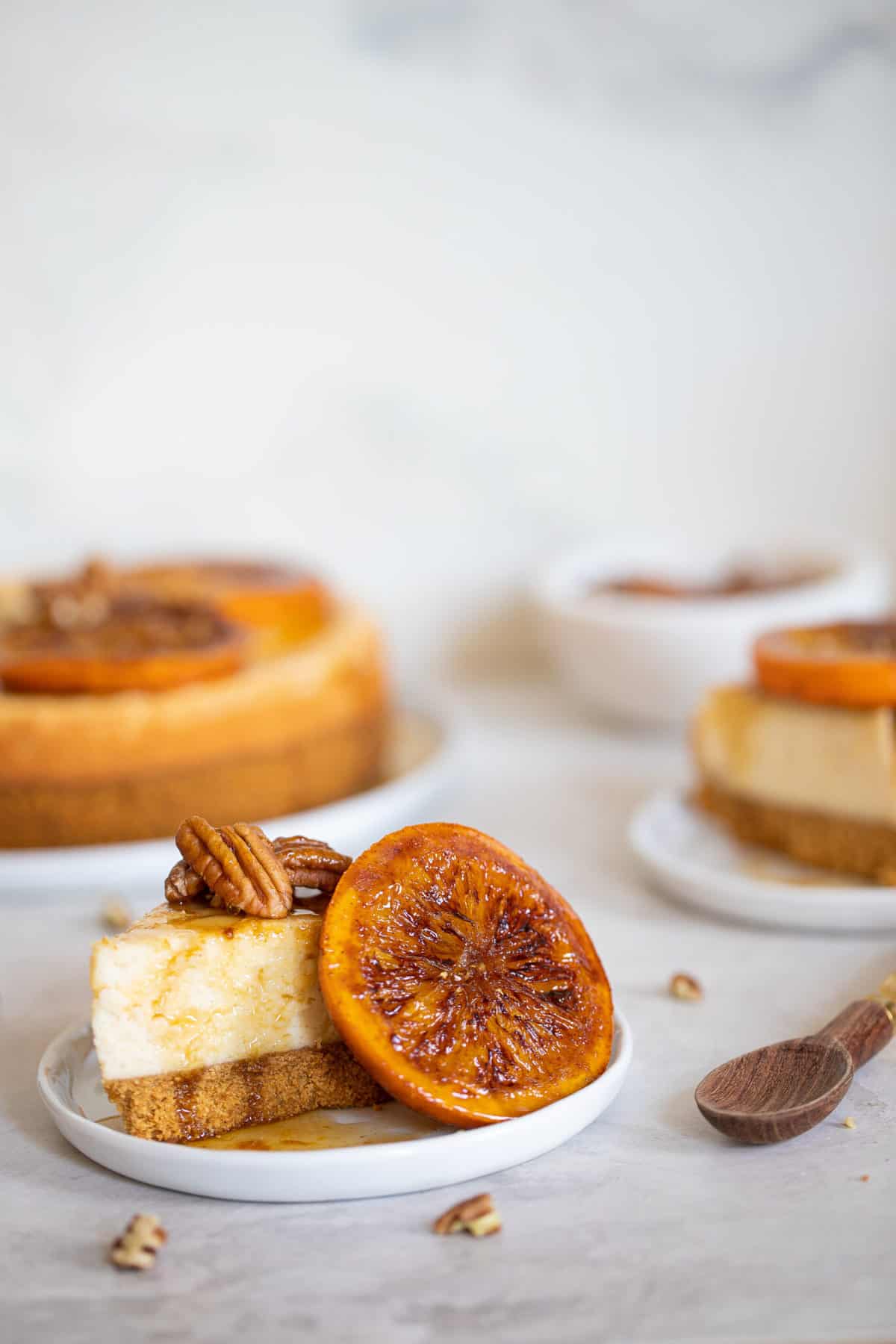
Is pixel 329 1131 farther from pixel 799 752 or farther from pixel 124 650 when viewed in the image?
pixel 124 650

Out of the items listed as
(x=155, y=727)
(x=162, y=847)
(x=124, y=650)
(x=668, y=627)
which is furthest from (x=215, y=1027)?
(x=668, y=627)

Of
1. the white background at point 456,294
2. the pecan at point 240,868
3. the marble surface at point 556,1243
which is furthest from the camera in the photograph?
the white background at point 456,294

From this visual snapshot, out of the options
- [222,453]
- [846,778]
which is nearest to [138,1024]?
[846,778]

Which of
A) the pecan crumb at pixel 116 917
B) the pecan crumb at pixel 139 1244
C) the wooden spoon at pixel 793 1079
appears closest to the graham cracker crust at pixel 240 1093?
the pecan crumb at pixel 139 1244

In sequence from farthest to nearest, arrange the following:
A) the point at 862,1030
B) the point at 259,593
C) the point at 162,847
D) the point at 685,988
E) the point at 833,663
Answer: the point at 259,593 → the point at 162,847 → the point at 833,663 → the point at 685,988 → the point at 862,1030

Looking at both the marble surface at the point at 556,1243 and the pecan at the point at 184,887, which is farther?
the pecan at the point at 184,887

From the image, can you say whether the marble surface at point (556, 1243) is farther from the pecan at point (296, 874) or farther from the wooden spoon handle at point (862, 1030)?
the pecan at point (296, 874)
